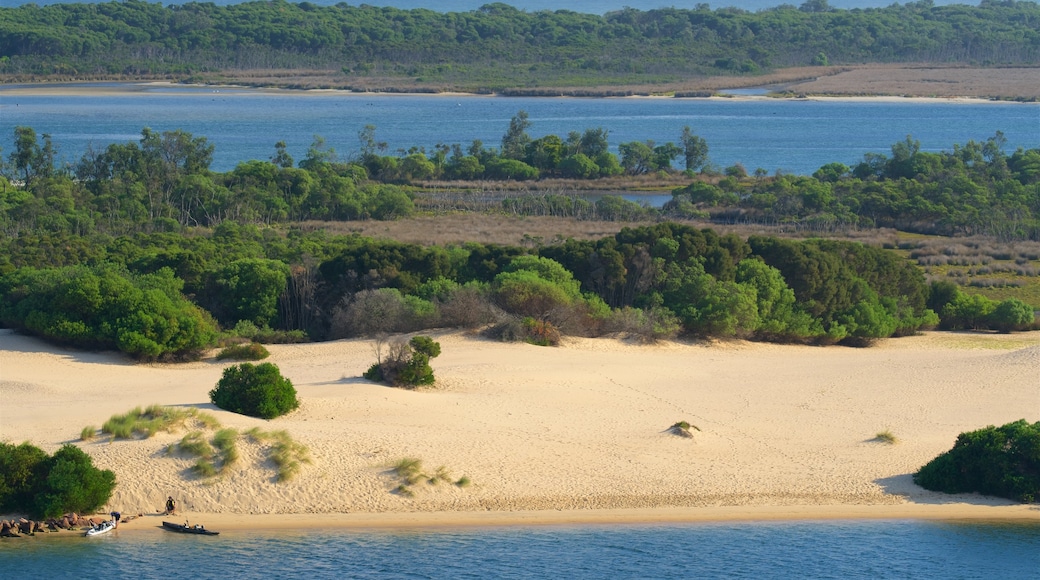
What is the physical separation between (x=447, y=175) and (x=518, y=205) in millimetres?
15225

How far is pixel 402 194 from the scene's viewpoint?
63094 millimetres

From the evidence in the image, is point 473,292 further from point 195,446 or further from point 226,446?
point 195,446

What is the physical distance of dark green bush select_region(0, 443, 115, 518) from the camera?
1961 cm

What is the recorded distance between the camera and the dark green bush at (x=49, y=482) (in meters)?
19.6

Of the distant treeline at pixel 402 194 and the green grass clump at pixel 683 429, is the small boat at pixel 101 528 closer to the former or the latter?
the green grass clump at pixel 683 429

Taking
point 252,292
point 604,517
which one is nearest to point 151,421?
point 604,517

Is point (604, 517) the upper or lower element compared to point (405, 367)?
lower

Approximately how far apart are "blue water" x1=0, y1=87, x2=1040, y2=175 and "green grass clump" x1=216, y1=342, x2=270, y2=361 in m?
56.9

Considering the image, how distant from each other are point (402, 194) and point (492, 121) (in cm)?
7463

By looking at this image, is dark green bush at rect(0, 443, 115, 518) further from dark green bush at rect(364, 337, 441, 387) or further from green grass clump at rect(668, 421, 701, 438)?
green grass clump at rect(668, 421, 701, 438)

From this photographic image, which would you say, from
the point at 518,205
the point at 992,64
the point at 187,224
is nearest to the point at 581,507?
the point at 187,224

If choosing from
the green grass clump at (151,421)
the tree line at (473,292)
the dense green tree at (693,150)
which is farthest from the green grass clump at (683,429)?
the dense green tree at (693,150)

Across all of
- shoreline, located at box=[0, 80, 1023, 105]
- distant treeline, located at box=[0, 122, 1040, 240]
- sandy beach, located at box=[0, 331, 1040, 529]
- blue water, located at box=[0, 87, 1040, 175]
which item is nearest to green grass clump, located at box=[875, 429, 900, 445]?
sandy beach, located at box=[0, 331, 1040, 529]

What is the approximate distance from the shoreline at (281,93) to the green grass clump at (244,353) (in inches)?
5445
